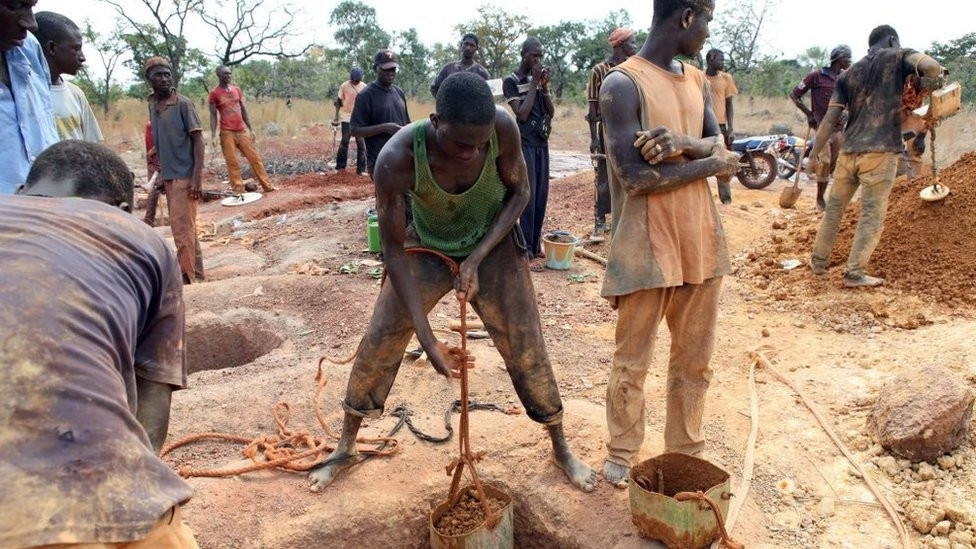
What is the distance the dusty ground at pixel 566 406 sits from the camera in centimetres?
278

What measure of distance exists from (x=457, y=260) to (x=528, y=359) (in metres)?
0.51

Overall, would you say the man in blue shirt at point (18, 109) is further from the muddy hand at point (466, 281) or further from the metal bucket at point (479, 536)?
the metal bucket at point (479, 536)

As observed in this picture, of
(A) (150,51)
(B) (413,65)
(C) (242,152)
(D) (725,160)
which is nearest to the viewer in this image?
(D) (725,160)

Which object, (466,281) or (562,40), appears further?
(562,40)

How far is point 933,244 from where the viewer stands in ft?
17.9

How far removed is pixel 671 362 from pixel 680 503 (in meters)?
0.65

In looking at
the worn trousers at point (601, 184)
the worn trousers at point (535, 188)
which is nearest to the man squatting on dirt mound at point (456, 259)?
the worn trousers at point (535, 188)

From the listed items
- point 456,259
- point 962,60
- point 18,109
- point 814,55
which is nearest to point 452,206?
point 456,259

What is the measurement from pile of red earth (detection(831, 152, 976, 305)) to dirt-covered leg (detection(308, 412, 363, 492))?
14.3ft

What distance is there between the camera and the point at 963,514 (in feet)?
8.53

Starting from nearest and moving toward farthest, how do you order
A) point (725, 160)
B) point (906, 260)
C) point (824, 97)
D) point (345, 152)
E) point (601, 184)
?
point (725, 160), point (906, 260), point (601, 184), point (824, 97), point (345, 152)

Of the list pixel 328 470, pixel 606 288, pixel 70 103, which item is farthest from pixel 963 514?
pixel 70 103

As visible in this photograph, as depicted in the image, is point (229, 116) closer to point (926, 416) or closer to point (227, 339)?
point (227, 339)

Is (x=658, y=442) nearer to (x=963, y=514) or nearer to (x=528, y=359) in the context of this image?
(x=528, y=359)
